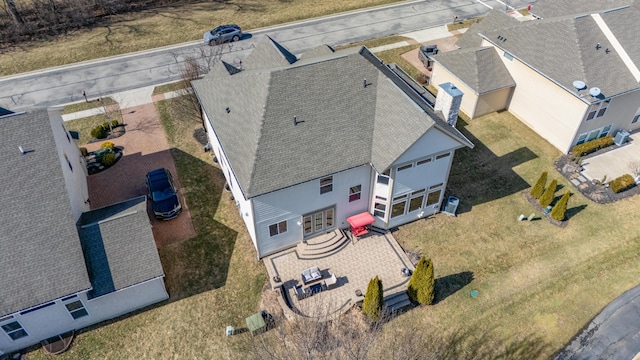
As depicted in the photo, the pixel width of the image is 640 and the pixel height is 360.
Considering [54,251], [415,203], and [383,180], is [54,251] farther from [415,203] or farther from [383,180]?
[415,203]

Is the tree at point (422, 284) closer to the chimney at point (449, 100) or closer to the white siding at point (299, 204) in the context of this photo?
the white siding at point (299, 204)

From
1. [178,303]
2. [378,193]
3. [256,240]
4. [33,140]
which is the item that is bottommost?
[178,303]

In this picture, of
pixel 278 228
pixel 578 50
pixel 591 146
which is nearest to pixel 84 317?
pixel 278 228

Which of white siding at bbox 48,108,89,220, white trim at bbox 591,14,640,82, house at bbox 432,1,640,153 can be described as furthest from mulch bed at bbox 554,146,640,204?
white siding at bbox 48,108,89,220

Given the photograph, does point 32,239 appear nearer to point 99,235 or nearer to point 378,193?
point 99,235

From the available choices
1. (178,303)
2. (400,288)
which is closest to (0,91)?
(178,303)

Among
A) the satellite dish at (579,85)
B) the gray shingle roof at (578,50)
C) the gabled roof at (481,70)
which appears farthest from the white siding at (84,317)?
the gray shingle roof at (578,50)
